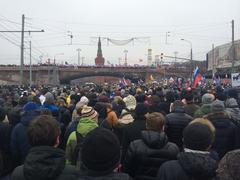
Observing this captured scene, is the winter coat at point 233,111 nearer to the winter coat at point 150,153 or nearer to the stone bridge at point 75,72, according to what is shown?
the winter coat at point 150,153

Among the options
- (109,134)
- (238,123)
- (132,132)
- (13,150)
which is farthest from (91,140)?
(238,123)

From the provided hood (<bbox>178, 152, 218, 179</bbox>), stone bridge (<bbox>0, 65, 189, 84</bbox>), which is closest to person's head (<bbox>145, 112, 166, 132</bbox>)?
hood (<bbox>178, 152, 218, 179</bbox>)

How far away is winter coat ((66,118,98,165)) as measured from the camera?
5.75m

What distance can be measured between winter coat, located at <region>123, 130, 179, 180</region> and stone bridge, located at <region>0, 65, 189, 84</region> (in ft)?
280

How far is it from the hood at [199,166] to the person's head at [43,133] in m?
1.13

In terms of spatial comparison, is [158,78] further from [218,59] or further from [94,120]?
[94,120]

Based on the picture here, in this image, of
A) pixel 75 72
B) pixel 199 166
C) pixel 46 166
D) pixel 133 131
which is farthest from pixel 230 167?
pixel 75 72

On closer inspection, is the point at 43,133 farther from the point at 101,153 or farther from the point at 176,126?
the point at 176,126

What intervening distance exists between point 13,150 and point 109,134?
337 centimetres

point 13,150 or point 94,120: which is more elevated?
point 94,120

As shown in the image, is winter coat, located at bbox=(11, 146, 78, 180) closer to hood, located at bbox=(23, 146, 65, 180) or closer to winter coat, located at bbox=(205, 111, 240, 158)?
hood, located at bbox=(23, 146, 65, 180)

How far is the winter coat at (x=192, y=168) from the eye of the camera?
3645mm

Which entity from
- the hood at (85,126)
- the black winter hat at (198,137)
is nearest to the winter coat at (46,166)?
the black winter hat at (198,137)

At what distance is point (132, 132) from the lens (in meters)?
6.16
